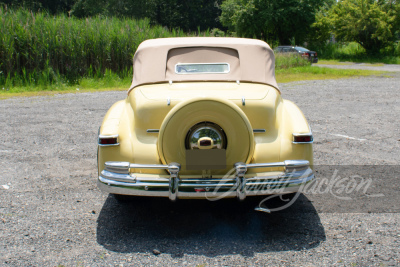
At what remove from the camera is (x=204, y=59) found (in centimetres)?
470

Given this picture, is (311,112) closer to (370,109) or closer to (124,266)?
(370,109)

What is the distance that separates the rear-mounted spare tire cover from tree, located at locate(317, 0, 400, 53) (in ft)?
112

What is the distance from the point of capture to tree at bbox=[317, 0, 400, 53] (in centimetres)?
3381

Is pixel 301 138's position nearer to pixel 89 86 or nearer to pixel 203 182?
pixel 203 182

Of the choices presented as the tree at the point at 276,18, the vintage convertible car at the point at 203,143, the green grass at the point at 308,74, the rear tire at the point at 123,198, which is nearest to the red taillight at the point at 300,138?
the vintage convertible car at the point at 203,143

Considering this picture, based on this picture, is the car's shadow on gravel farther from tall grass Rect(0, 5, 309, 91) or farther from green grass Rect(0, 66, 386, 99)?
tall grass Rect(0, 5, 309, 91)

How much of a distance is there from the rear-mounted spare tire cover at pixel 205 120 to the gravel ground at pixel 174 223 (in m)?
0.64

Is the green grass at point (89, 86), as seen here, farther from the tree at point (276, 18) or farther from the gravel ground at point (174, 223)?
the tree at point (276, 18)

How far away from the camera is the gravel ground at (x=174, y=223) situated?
124 inches

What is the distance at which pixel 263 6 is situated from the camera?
41.4 m

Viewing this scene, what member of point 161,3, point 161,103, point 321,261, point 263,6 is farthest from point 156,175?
point 161,3

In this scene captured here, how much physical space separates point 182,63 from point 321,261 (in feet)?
8.54

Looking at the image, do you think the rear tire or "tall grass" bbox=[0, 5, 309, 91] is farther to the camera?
"tall grass" bbox=[0, 5, 309, 91]

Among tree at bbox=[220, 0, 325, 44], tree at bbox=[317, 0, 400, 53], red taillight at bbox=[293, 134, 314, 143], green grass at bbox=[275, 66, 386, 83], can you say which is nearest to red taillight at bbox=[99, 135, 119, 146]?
red taillight at bbox=[293, 134, 314, 143]
